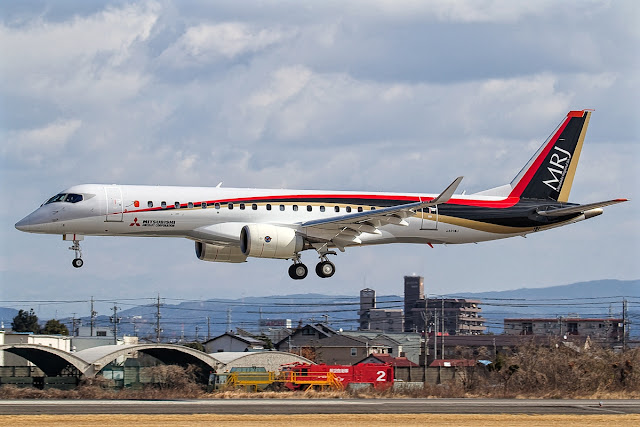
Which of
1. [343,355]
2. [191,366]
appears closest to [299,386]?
[191,366]

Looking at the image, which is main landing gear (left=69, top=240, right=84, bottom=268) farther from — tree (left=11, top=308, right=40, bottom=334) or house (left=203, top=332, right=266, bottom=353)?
tree (left=11, top=308, right=40, bottom=334)

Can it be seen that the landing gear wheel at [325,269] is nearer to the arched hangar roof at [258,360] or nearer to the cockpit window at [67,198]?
the cockpit window at [67,198]

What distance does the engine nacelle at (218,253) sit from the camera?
198 ft

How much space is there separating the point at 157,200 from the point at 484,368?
4577 cm

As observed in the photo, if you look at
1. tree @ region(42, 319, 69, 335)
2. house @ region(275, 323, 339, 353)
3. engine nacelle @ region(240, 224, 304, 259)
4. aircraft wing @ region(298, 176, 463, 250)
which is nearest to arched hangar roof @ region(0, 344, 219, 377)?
aircraft wing @ region(298, 176, 463, 250)

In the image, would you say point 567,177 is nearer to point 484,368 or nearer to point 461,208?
point 461,208

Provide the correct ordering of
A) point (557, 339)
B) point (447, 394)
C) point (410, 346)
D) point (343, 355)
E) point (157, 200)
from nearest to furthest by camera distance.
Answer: point (157, 200) → point (447, 394) → point (557, 339) → point (343, 355) → point (410, 346)

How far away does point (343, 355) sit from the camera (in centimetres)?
13050

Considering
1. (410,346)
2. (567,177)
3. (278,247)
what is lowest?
(410,346)

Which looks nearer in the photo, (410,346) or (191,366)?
(191,366)

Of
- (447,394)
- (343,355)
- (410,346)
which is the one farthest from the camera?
(410,346)

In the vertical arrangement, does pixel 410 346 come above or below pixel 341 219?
below

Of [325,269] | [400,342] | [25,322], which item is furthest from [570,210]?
[25,322]

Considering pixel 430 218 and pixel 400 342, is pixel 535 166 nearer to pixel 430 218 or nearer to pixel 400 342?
pixel 430 218
